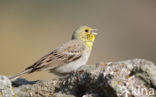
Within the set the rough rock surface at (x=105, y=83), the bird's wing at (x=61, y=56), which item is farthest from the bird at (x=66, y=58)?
the rough rock surface at (x=105, y=83)

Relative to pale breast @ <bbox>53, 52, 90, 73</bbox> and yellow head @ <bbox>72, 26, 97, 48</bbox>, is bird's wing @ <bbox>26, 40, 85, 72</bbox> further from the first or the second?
yellow head @ <bbox>72, 26, 97, 48</bbox>

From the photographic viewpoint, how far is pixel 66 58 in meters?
8.39

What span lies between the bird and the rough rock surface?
1.48 meters

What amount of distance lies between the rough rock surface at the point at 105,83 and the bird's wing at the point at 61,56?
4.96 feet

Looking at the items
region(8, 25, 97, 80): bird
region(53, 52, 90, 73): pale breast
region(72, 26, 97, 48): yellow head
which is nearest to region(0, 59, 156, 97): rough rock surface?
region(8, 25, 97, 80): bird

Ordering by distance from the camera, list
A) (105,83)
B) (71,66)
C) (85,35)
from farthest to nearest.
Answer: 1. (85,35)
2. (71,66)
3. (105,83)

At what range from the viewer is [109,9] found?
2166 centimetres

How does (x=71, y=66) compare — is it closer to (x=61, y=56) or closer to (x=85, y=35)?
(x=61, y=56)

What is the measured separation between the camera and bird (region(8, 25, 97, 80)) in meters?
7.97

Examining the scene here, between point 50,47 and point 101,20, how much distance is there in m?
4.93

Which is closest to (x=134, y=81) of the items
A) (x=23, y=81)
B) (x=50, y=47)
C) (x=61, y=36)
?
(x=23, y=81)

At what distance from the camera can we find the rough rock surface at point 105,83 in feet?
17.2

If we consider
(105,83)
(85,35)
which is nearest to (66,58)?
(85,35)

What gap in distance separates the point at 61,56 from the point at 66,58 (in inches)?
4.6
